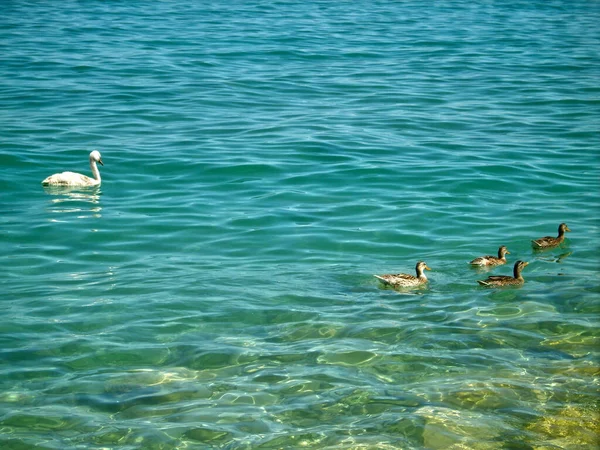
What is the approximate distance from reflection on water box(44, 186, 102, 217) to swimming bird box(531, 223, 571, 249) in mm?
7462

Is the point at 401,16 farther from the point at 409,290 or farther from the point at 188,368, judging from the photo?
the point at 188,368

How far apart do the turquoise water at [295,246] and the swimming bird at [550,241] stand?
0.54ft

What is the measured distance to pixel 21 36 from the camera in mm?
33906

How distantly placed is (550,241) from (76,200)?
27.7 feet

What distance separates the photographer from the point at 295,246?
51.8 ft

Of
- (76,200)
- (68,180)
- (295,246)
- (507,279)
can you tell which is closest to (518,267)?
(507,279)

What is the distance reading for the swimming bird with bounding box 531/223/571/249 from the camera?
15066 mm

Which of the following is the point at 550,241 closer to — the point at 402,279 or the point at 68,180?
the point at 402,279

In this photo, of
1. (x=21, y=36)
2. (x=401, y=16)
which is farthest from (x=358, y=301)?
(x=401, y=16)

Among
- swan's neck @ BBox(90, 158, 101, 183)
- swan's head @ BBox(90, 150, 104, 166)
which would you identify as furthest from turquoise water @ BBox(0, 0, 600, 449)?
swan's head @ BBox(90, 150, 104, 166)

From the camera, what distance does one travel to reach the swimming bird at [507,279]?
13.6 metres

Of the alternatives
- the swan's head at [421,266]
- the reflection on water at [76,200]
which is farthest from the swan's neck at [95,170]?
the swan's head at [421,266]

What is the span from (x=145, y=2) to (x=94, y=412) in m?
36.1

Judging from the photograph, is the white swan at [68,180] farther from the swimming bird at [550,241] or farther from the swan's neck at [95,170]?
the swimming bird at [550,241]
